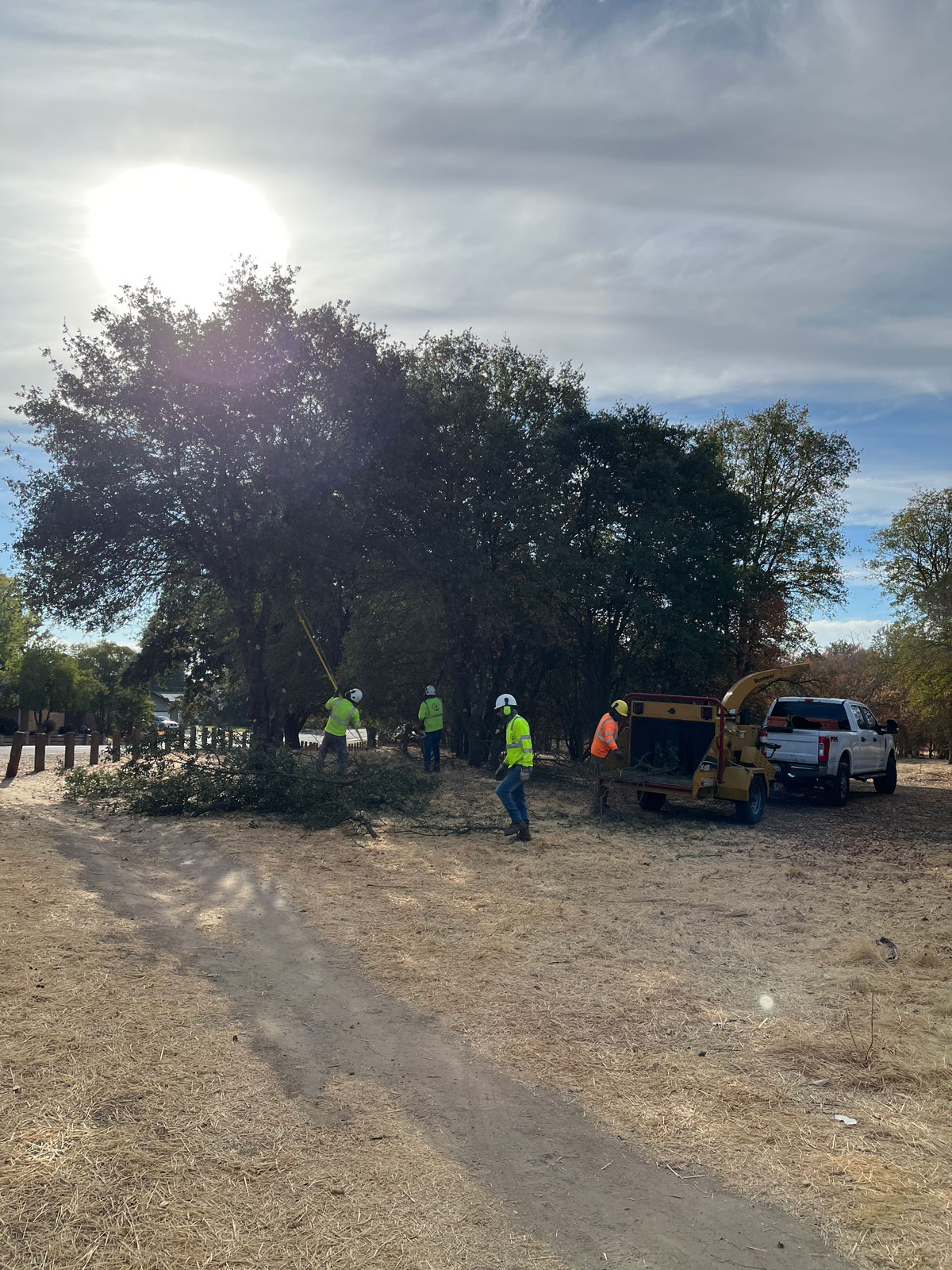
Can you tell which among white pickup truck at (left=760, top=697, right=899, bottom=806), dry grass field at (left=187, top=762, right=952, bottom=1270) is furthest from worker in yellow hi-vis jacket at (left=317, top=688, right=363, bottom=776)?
white pickup truck at (left=760, top=697, right=899, bottom=806)

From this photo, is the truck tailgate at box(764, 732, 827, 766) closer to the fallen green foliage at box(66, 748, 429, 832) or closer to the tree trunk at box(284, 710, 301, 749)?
the fallen green foliage at box(66, 748, 429, 832)

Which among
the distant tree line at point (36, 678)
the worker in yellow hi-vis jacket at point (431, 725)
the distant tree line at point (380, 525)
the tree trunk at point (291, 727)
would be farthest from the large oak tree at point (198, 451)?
the distant tree line at point (36, 678)

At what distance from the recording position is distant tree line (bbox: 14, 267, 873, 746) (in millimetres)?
19688

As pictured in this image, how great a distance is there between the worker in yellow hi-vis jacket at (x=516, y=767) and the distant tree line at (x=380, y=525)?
9.08 meters

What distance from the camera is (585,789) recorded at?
2019 centimetres

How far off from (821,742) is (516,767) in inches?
305

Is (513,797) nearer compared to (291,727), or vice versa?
(513,797)

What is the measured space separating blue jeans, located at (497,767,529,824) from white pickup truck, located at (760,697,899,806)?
561cm

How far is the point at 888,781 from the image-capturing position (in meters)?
20.9

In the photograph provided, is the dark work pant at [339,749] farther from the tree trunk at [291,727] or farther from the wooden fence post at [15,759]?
the tree trunk at [291,727]

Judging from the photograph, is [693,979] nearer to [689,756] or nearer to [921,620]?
[689,756]

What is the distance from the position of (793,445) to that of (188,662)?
22.1m

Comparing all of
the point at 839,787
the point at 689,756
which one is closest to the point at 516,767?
the point at 689,756

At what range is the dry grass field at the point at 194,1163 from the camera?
322 centimetres
